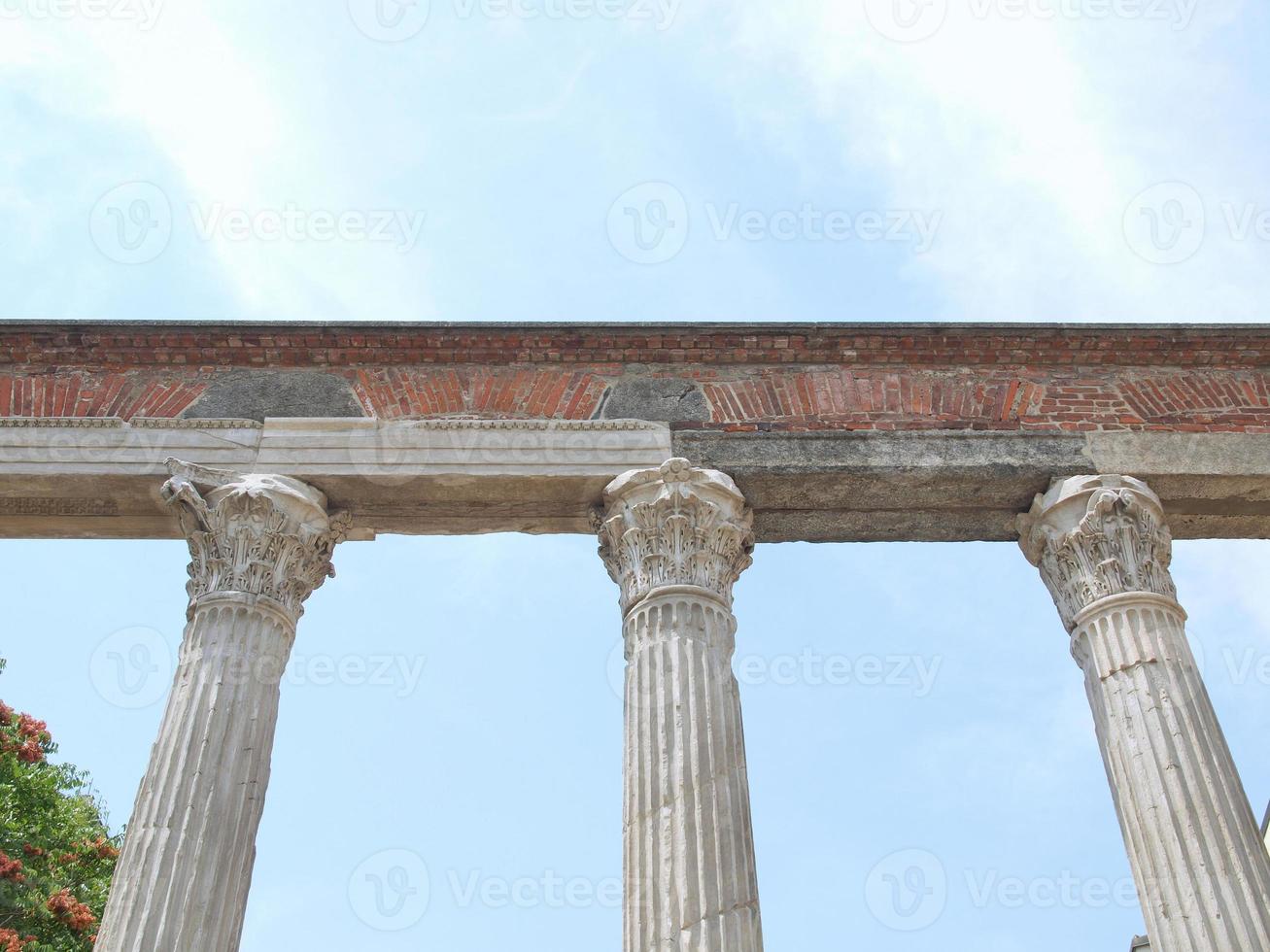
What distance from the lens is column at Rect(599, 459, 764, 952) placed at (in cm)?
793

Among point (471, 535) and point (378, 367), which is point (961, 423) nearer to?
point (471, 535)

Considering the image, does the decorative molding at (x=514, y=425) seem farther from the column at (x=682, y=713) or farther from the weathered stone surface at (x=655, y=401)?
the column at (x=682, y=713)

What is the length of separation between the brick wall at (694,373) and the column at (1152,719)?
1280 mm

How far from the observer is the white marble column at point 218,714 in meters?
8.02

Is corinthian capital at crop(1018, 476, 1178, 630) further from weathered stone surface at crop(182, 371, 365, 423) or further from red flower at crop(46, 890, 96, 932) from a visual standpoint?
red flower at crop(46, 890, 96, 932)

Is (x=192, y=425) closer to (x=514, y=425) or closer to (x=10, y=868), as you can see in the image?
(x=514, y=425)

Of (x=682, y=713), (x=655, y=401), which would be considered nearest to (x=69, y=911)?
(x=655, y=401)

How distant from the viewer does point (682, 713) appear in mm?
8797

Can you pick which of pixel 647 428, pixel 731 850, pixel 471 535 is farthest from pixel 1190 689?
pixel 471 535

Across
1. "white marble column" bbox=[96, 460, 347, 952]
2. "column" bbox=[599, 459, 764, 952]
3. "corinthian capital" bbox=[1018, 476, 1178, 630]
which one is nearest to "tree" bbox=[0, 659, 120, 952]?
"white marble column" bbox=[96, 460, 347, 952]

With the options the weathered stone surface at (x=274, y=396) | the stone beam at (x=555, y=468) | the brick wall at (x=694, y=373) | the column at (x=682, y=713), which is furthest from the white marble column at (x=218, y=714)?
the column at (x=682, y=713)

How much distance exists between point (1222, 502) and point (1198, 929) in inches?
162

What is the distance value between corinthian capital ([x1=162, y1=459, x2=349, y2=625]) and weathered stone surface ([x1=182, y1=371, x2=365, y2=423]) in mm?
855

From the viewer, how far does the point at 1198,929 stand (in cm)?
809
